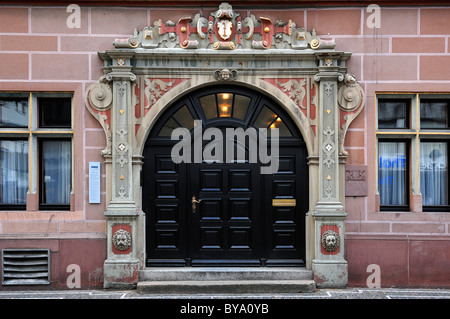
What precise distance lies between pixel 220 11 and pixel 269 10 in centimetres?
88

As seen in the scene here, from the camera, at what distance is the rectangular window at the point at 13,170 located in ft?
28.1

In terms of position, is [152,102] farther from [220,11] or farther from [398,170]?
[398,170]

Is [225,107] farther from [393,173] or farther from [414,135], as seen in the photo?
[414,135]

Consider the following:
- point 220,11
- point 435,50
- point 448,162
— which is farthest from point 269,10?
point 448,162

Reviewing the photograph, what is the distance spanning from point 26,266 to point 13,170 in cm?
172

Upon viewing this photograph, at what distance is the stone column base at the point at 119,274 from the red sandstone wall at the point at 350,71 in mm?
260

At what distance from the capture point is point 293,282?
798cm

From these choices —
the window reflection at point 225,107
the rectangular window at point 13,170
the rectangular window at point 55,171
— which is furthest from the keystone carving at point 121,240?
the window reflection at point 225,107

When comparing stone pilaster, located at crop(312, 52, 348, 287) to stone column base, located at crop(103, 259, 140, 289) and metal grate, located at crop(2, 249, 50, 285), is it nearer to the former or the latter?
stone column base, located at crop(103, 259, 140, 289)

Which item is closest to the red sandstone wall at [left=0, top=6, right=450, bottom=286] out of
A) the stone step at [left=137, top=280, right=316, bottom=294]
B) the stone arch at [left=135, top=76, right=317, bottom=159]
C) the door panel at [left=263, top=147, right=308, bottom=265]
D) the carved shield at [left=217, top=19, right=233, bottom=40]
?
the carved shield at [left=217, top=19, right=233, bottom=40]

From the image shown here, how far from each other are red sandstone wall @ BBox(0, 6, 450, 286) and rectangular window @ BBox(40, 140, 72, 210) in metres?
0.32

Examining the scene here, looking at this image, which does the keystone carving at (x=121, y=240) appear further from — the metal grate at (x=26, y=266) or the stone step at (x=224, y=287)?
the metal grate at (x=26, y=266)

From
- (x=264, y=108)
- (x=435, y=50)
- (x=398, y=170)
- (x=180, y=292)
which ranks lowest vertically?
(x=180, y=292)

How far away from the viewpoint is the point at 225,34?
27.3 ft
